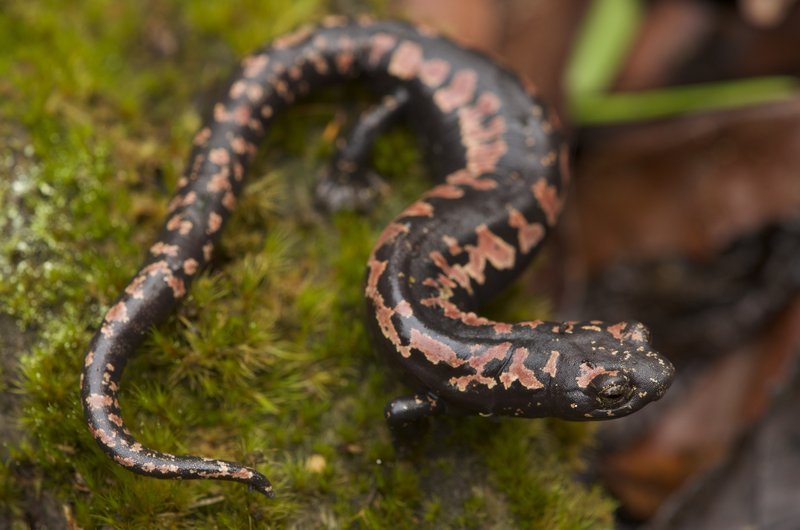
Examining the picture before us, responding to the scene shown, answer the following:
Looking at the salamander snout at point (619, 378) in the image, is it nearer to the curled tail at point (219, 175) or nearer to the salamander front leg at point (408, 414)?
the salamander front leg at point (408, 414)

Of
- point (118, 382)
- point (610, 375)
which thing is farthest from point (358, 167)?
point (610, 375)

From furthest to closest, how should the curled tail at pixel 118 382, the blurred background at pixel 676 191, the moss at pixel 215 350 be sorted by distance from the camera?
the blurred background at pixel 676 191 < the moss at pixel 215 350 < the curled tail at pixel 118 382

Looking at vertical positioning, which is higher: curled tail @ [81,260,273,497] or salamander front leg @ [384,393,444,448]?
curled tail @ [81,260,273,497]

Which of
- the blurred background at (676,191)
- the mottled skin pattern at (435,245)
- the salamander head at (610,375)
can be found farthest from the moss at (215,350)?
the blurred background at (676,191)

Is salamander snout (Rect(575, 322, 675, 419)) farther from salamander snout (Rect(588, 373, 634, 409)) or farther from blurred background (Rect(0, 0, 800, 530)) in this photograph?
blurred background (Rect(0, 0, 800, 530))

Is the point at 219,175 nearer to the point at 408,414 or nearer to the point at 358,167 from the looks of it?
the point at 358,167

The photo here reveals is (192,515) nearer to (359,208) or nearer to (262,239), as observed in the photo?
(262,239)

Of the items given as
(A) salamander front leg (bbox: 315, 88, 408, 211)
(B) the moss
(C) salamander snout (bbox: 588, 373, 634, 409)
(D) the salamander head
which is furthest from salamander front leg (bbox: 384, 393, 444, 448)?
(A) salamander front leg (bbox: 315, 88, 408, 211)

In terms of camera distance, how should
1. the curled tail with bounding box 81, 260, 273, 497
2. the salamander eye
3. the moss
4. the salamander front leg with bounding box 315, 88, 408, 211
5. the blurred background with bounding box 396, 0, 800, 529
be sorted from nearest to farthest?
the curled tail with bounding box 81, 260, 273, 497 → the salamander eye → the moss → the salamander front leg with bounding box 315, 88, 408, 211 → the blurred background with bounding box 396, 0, 800, 529

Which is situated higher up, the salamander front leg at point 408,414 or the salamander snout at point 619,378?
the salamander snout at point 619,378
